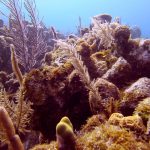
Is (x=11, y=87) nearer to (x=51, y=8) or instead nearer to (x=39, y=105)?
(x=39, y=105)

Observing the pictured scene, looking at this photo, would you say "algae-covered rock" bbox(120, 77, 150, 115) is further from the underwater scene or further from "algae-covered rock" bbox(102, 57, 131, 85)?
"algae-covered rock" bbox(102, 57, 131, 85)

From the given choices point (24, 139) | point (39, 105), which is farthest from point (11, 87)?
point (39, 105)

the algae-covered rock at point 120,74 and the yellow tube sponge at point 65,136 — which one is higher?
the algae-covered rock at point 120,74

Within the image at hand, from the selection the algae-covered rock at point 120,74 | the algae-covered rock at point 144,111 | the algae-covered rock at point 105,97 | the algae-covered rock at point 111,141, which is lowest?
the algae-covered rock at point 111,141

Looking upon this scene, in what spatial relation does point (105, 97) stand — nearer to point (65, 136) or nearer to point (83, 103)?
point (83, 103)

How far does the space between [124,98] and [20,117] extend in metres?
1.57

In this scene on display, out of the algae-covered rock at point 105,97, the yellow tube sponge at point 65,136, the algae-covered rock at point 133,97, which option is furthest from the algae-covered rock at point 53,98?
the yellow tube sponge at point 65,136

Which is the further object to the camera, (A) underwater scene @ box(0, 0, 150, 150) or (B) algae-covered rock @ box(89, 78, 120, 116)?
(B) algae-covered rock @ box(89, 78, 120, 116)

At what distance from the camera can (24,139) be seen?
→ 4828 millimetres

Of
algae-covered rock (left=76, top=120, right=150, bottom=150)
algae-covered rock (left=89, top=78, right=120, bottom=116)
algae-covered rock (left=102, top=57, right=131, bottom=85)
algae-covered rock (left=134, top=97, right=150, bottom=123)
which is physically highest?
algae-covered rock (left=102, top=57, right=131, bottom=85)

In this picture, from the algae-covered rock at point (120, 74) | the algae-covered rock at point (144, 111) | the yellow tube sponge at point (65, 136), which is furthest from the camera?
the algae-covered rock at point (120, 74)

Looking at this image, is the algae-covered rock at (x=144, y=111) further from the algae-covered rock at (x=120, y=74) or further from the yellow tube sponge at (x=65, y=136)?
the algae-covered rock at (x=120, y=74)

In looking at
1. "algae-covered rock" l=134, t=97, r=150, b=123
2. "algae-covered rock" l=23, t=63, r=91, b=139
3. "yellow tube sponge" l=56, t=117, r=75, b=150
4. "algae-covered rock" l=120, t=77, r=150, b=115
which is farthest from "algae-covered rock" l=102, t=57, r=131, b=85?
"yellow tube sponge" l=56, t=117, r=75, b=150

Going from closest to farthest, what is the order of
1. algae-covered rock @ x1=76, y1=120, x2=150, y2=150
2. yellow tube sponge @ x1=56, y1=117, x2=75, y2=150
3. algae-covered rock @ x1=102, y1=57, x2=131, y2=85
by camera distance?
1. algae-covered rock @ x1=76, y1=120, x2=150, y2=150
2. yellow tube sponge @ x1=56, y1=117, x2=75, y2=150
3. algae-covered rock @ x1=102, y1=57, x2=131, y2=85
